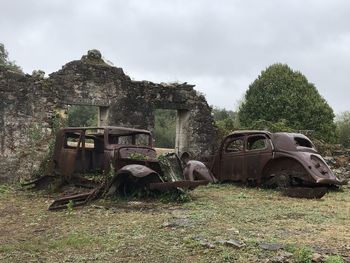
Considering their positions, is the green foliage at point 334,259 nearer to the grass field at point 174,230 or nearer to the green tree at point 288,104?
the grass field at point 174,230

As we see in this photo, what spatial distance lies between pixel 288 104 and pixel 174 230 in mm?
23023

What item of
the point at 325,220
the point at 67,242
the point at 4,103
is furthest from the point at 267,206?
the point at 4,103

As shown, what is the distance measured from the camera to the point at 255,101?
28.7 metres

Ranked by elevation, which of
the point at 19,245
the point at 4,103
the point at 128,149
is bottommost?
the point at 19,245

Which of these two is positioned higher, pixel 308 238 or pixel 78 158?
pixel 78 158

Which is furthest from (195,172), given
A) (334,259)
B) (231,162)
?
(334,259)

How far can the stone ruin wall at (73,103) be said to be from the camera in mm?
12375

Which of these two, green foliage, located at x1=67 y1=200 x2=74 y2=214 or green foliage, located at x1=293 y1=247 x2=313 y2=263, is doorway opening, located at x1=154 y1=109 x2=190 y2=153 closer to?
green foliage, located at x1=67 y1=200 x2=74 y2=214

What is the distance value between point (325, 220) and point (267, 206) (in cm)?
139

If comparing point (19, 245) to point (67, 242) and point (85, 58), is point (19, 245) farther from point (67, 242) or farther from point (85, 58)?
point (85, 58)

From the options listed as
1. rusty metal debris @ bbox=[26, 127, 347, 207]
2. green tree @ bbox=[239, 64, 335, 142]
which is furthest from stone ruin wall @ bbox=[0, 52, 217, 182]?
green tree @ bbox=[239, 64, 335, 142]

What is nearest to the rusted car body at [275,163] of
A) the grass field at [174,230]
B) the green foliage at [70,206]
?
the grass field at [174,230]

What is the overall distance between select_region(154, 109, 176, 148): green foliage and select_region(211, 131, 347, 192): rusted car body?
2262cm

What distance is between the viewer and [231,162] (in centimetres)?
1192
